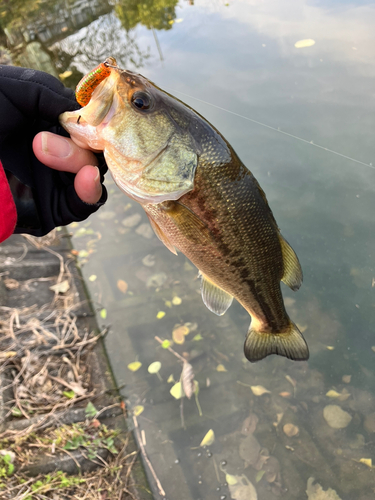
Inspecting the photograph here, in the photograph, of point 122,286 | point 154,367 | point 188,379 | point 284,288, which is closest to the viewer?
point 188,379

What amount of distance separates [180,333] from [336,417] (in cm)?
148

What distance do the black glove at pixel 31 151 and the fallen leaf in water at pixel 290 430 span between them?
224 cm

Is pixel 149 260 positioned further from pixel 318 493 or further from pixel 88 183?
pixel 318 493

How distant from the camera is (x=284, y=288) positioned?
341cm

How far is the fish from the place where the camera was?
4.82ft

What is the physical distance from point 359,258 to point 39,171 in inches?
116

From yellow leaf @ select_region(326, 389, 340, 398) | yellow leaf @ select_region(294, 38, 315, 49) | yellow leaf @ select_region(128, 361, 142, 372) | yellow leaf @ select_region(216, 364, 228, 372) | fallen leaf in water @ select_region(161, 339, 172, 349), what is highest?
yellow leaf @ select_region(294, 38, 315, 49)

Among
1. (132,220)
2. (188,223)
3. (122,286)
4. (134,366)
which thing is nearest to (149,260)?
(122,286)

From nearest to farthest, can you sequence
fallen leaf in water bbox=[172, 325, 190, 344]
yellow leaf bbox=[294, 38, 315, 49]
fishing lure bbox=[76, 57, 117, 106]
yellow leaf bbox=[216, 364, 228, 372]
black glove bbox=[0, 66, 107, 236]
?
fishing lure bbox=[76, 57, 117, 106]
black glove bbox=[0, 66, 107, 236]
yellow leaf bbox=[216, 364, 228, 372]
fallen leaf in water bbox=[172, 325, 190, 344]
yellow leaf bbox=[294, 38, 315, 49]

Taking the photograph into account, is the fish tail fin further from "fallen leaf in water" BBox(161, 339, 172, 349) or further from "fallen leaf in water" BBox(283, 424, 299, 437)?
"fallen leaf in water" BBox(161, 339, 172, 349)

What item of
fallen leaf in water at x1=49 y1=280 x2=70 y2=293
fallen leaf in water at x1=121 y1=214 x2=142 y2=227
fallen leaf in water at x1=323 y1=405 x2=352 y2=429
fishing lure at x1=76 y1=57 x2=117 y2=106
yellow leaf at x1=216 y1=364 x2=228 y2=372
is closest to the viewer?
fishing lure at x1=76 y1=57 x2=117 y2=106

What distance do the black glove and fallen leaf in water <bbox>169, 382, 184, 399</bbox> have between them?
184 cm

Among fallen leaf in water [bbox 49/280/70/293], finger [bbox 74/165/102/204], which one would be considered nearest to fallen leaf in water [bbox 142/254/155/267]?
fallen leaf in water [bbox 49/280/70/293]

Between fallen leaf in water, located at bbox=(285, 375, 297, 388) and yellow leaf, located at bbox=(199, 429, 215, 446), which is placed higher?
fallen leaf in water, located at bbox=(285, 375, 297, 388)
